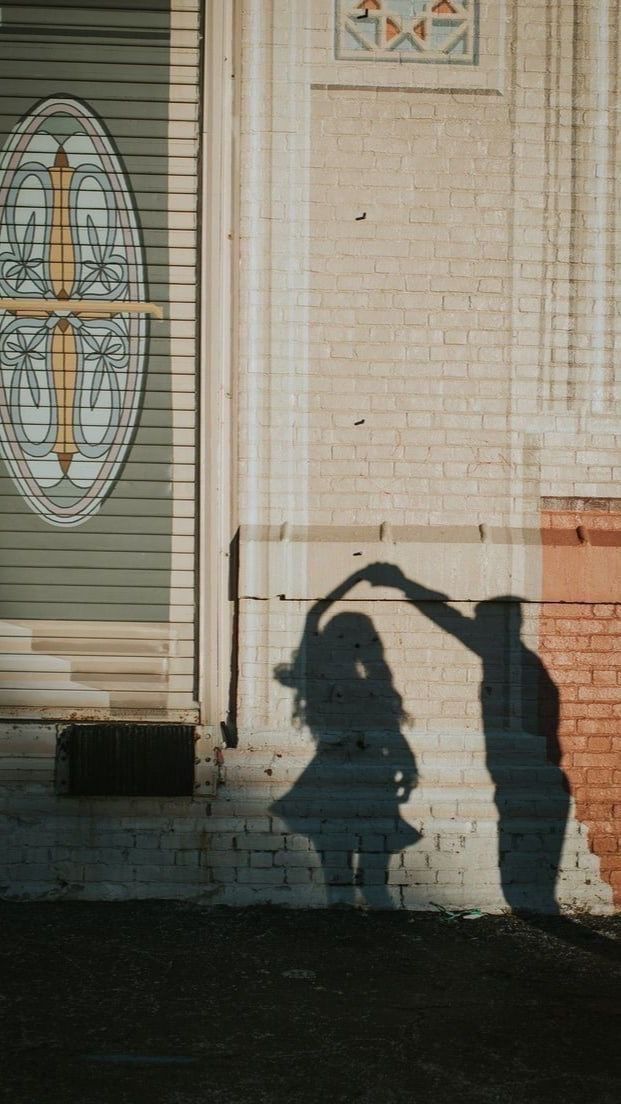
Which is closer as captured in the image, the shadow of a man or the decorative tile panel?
the shadow of a man

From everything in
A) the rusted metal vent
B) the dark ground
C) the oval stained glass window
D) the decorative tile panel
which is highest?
the decorative tile panel

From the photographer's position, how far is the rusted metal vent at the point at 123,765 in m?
6.05

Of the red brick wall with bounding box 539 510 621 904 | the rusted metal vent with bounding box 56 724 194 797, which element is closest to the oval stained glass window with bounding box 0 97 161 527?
the rusted metal vent with bounding box 56 724 194 797

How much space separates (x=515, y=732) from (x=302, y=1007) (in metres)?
2.08

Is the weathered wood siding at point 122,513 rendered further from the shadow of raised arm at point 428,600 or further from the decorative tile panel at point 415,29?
the shadow of raised arm at point 428,600

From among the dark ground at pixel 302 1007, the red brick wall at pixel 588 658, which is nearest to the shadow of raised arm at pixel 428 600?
the red brick wall at pixel 588 658

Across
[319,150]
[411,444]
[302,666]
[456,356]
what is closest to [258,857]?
[302,666]

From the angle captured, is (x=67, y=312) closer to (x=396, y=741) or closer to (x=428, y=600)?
(x=428, y=600)

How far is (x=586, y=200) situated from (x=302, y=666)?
2.99 meters

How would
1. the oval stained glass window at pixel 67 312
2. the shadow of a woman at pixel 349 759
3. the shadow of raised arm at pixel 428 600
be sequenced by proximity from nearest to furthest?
the shadow of a woman at pixel 349 759, the shadow of raised arm at pixel 428 600, the oval stained glass window at pixel 67 312

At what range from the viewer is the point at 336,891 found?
237 inches

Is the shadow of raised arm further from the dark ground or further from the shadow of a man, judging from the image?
the dark ground

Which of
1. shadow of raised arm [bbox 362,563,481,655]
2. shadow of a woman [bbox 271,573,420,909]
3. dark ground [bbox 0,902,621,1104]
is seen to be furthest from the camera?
shadow of raised arm [bbox 362,563,481,655]

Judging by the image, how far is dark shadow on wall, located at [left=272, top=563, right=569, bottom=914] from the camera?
604 centimetres
